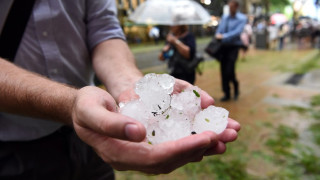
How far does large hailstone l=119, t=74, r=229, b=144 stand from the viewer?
1.08 meters

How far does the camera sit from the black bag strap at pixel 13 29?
1.27 meters

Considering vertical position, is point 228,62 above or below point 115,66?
below

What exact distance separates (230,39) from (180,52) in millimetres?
1494

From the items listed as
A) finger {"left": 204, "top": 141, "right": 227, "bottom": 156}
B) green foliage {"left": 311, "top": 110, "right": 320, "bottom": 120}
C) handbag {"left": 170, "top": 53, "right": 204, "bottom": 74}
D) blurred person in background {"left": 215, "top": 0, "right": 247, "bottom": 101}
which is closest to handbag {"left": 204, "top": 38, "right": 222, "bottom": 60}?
blurred person in background {"left": 215, "top": 0, "right": 247, "bottom": 101}

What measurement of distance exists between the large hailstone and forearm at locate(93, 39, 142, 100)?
0.24m

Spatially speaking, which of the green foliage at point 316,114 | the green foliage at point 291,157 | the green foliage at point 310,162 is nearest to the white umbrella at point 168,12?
the green foliage at point 291,157

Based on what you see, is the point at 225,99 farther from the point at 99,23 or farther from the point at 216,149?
the point at 216,149

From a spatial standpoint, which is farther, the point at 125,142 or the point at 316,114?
the point at 316,114

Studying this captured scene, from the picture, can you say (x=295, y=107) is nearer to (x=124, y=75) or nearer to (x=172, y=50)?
(x=172, y=50)

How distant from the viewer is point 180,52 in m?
3.88

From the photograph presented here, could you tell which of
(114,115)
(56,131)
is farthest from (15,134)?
(114,115)

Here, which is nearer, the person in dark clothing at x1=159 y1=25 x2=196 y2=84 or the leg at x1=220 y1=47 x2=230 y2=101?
the person in dark clothing at x1=159 y1=25 x2=196 y2=84

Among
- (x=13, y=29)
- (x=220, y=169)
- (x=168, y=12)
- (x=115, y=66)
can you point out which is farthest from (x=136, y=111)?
(x=168, y=12)

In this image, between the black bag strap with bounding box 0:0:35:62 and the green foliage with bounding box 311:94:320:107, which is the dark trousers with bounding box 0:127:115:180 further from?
the green foliage with bounding box 311:94:320:107
